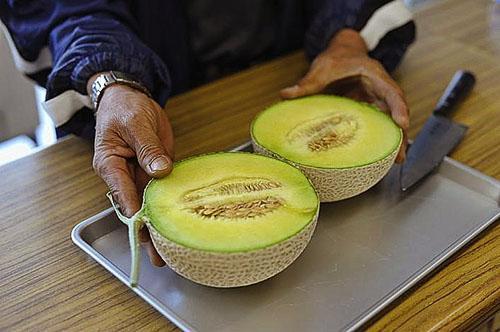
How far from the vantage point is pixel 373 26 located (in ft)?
3.36

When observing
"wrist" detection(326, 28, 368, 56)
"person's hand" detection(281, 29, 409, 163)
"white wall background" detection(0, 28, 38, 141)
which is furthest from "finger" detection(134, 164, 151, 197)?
"white wall background" detection(0, 28, 38, 141)

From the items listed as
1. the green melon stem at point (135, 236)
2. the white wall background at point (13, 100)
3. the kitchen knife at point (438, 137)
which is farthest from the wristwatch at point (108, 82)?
the white wall background at point (13, 100)

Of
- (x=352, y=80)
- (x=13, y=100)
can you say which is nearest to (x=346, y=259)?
(x=352, y=80)

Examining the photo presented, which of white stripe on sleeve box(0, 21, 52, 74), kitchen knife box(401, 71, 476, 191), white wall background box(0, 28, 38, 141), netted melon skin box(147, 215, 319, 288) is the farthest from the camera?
white wall background box(0, 28, 38, 141)

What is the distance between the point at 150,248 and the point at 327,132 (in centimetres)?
23

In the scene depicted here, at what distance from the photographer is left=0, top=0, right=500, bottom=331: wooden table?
64 cm

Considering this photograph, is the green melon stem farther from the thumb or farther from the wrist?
the wrist

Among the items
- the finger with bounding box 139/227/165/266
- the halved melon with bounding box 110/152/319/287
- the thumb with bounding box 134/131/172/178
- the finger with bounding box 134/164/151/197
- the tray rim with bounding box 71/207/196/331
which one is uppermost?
the thumb with bounding box 134/131/172/178

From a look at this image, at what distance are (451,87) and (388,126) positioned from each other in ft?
0.81

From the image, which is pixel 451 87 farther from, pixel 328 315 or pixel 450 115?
pixel 328 315

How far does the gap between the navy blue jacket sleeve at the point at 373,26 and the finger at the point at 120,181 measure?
44 cm

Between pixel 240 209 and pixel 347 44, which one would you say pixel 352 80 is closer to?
pixel 347 44

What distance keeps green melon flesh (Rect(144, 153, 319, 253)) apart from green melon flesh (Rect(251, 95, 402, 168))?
0.19 feet

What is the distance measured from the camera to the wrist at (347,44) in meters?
0.98
